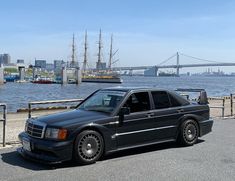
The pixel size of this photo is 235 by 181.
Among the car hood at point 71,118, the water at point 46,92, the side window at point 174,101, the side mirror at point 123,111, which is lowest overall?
the water at point 46,92

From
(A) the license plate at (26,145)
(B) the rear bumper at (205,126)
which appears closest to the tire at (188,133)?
(B) the rear bumper at (205,126)

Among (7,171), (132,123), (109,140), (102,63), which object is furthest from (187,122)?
(102,63)

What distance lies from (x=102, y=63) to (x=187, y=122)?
14383cm

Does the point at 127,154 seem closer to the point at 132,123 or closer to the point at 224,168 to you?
the point at 132,123

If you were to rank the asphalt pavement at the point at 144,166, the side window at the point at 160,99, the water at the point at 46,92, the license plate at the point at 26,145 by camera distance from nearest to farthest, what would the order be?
the asphalt pavement at the point at 144,166, the license plate at the point at 26,145, the side window at the point at 160,99, the water at the point at 46,92

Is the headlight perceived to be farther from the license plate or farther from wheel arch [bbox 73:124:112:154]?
the license plate

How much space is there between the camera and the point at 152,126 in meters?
8.63

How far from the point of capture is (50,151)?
7.17m

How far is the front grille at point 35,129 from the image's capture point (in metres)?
7.48

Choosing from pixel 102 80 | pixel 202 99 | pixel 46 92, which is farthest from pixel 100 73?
pixel 202 99

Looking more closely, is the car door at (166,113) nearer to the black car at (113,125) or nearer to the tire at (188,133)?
the black car at (113,125)

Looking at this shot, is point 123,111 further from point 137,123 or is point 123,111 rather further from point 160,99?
point 160,99

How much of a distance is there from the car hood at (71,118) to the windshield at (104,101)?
0.27 m

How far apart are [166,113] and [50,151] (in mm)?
2976
